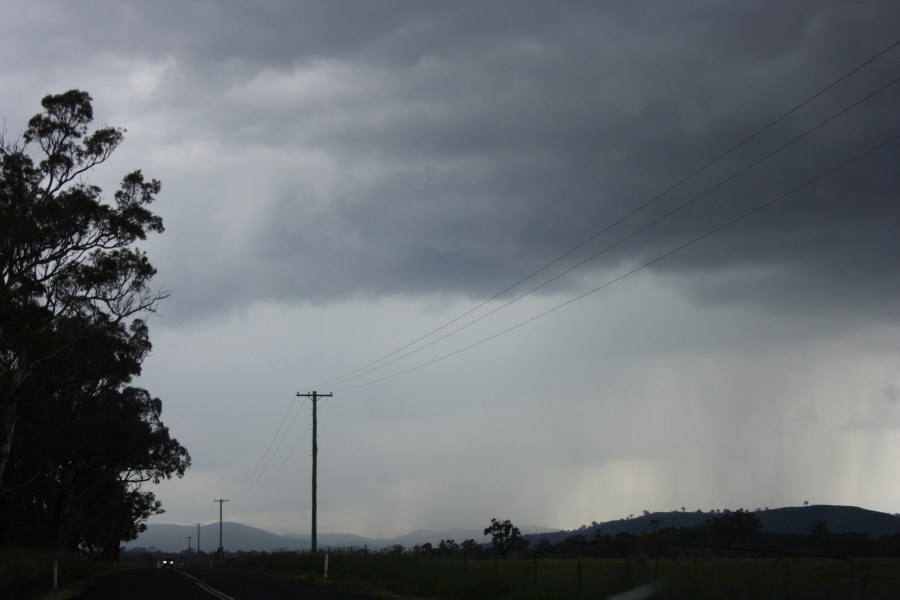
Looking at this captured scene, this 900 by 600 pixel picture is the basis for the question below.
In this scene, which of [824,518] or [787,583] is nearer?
[787,583]

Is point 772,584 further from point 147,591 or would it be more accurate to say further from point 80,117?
point 80,117

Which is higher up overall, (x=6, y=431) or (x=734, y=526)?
(x=6, y=431)

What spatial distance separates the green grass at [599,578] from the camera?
17094 millimetres

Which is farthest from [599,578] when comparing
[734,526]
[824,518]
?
[824,518]

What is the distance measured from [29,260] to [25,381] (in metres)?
4.94

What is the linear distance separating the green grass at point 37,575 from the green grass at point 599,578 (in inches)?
396

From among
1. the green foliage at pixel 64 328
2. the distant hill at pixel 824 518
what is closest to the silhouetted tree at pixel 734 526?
the distant hill at pixel 824 518

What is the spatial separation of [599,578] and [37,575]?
25327mm

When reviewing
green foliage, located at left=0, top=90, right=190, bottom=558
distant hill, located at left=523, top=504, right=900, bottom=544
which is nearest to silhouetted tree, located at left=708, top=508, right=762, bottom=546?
distant hill, located at left=523, top=504, right=900, bottom=544

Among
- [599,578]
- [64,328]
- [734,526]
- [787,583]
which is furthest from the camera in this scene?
[734,526]

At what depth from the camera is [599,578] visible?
71.5 ft

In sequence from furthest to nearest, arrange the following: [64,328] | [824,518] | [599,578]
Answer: [824,518] < [64,328] < [599,578]

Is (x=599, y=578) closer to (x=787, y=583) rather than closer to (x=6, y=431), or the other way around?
(x=787, y=583)

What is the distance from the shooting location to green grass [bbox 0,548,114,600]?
103 feet
